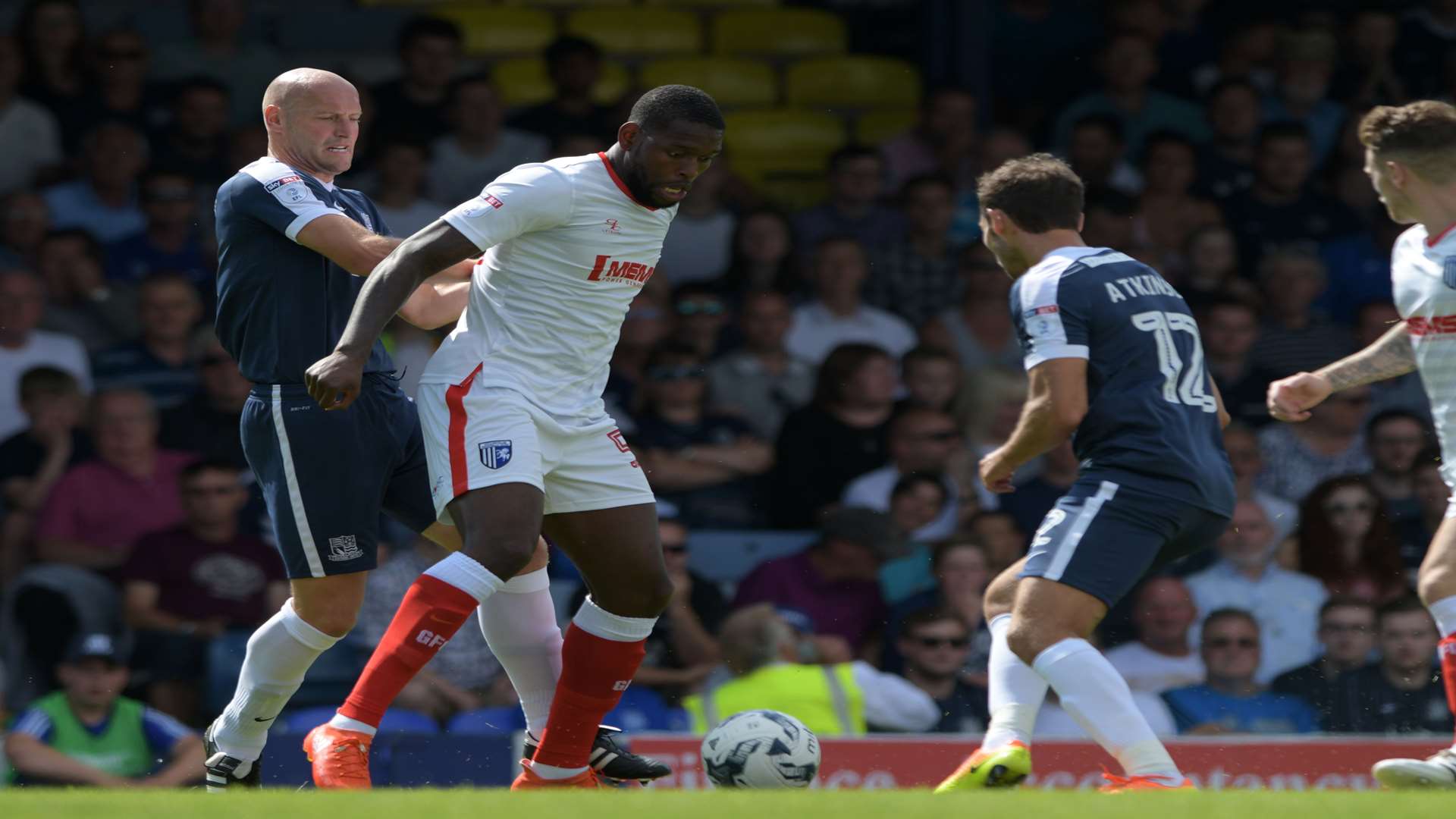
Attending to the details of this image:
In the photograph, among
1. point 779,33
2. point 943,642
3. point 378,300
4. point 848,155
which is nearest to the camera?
point 378,300

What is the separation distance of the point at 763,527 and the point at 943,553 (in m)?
1.06

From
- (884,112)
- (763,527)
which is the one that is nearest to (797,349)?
(763,527)

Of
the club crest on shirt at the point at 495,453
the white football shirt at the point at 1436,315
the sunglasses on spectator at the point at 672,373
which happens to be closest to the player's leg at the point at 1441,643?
the white football shirt at the point at 1436,315

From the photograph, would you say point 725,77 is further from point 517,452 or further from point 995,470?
point 517,452

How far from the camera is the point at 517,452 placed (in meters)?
5.32

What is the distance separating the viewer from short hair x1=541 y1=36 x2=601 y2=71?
35.8 ft

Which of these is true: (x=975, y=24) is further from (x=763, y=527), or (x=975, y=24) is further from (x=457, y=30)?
(x=763, y=527)

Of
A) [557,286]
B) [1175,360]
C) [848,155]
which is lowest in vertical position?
[1175,360]

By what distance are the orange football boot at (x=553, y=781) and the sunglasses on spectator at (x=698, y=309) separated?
4450 millimetres

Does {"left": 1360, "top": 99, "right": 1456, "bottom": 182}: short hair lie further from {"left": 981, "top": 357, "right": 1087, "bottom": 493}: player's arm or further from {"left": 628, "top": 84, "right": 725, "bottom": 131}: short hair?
{"left": 628, "top": 84, "right": 725, "bottom": 131}: short hair

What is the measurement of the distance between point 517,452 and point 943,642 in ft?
11.7

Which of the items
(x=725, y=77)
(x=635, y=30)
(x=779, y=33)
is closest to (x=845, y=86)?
(x=779, y=33)

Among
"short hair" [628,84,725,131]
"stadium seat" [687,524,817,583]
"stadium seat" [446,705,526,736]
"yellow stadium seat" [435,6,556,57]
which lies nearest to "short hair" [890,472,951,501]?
"stadium seat" [687,524,817,583]

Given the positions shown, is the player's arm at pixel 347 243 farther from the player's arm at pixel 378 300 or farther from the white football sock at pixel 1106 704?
the white football sock at pixel 1106 704
